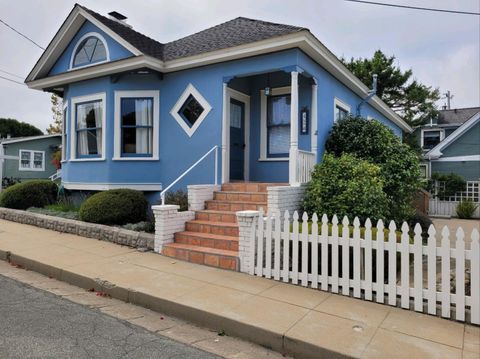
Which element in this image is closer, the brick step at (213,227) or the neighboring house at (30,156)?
the brick step at (213,227)

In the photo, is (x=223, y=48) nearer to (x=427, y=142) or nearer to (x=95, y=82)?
(x=95, y=82)

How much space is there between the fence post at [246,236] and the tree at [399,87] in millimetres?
21447

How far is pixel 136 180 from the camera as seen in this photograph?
31.3ft

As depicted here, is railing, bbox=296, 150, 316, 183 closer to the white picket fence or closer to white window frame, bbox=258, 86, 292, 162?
white window frame, bbox=258, 86, 292, 162

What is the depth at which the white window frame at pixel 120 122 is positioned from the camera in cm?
954

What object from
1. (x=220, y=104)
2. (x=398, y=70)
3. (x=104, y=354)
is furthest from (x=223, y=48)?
(x=398, y=70)

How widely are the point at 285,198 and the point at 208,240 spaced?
5.31 ft

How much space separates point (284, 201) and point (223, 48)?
3.77 meters

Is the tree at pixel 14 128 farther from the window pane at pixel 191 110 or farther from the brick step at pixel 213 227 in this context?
the brick step at pixel 213 227

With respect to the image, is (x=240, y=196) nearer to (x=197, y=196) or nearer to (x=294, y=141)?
(x=197, y=196)

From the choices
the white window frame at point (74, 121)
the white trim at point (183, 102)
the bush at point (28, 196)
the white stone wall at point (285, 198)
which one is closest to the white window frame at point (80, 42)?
the white window frame at point (74, 121)

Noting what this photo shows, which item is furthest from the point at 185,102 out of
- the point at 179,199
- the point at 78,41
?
the point at 78,41

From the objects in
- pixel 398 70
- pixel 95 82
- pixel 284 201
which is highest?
pixel 398 70

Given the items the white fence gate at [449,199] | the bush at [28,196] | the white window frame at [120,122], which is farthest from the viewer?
the white fence gate at [449,199]
